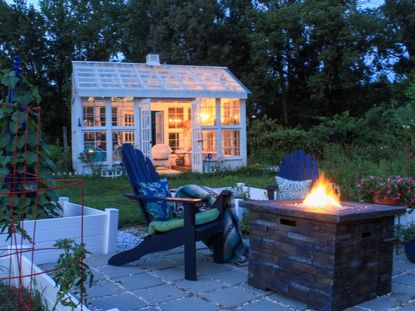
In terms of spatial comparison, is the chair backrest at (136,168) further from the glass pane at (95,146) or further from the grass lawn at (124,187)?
the glass pane at (95,146)

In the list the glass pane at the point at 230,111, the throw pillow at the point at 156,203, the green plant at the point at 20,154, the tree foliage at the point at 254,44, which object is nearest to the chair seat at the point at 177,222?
the throw pillow at the point at 156,203

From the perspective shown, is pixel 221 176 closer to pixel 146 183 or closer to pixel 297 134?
pixel 297 134

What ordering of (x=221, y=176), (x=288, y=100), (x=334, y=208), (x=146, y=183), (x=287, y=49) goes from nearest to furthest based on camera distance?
(x=334, y=208) < (x=146, y=183) < (x=221, y=176) < (x=287, y=49) < (x=288, y=100)

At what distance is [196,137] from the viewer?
1136 cm

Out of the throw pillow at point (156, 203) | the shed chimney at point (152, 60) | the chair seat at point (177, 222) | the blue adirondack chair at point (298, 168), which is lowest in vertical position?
the chair seat at point (177, 222)

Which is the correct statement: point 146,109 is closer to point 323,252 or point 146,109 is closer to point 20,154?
point 20,154

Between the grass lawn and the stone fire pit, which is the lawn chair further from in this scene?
the grass lawn

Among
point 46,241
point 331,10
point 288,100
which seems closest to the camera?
point 46,241

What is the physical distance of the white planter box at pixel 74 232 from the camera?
13.0 feet

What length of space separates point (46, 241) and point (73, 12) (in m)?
19.4

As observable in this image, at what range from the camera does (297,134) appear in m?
12.5

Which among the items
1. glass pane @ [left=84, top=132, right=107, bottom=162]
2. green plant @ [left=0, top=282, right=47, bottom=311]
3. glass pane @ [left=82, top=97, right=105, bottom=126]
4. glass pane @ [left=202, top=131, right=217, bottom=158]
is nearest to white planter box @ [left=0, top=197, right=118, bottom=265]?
green plant @ [left=0, top=282, right=47, bottom=311]

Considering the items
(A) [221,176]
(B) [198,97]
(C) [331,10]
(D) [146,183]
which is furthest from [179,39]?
(D) [146,183]

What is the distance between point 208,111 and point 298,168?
24.1 feet
